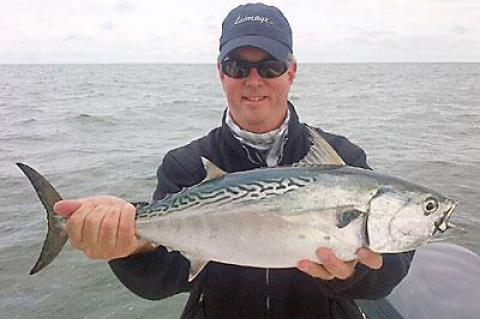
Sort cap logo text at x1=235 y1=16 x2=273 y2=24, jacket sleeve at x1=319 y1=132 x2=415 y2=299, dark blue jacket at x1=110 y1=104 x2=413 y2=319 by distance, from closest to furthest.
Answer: jacket sleeve at x1=319 y1=132 x2=415 y2=299, dark blue jacket at x1=110 y1=104 x2=413 y2=319, cap logo text at x1=235 y1=16 x2=273 y2=24

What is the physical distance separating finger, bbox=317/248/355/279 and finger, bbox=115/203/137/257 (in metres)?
0.94

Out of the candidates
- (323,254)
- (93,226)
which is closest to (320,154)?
(323,254)

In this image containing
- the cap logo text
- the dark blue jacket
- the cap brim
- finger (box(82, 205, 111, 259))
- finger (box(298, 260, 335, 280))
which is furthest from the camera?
the cap logo text

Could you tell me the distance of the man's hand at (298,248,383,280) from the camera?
7.54 feet

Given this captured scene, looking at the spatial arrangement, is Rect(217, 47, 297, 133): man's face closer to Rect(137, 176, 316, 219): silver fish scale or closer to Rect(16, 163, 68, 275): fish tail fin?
Rect(137, 176, 316, 219): silver fish scale

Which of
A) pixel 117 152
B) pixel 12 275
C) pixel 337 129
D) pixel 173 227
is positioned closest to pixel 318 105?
pixel 337 129

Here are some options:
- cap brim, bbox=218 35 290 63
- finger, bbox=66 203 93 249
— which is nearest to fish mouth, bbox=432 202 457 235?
cap brim, bbox=218 35 290 63

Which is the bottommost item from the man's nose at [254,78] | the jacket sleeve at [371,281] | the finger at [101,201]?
the jacket sleeve at [371,281]

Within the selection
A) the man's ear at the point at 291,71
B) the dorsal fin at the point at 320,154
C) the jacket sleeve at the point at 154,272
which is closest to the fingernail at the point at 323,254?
the dorsal fin at the point at 320,154

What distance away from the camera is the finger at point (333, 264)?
2.29m

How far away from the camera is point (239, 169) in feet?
10.4

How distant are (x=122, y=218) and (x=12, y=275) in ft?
17.3

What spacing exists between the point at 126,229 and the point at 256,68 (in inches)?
46.3

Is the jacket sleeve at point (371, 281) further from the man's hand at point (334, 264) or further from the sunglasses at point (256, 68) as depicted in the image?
the sunglasses at point (256, 68)
